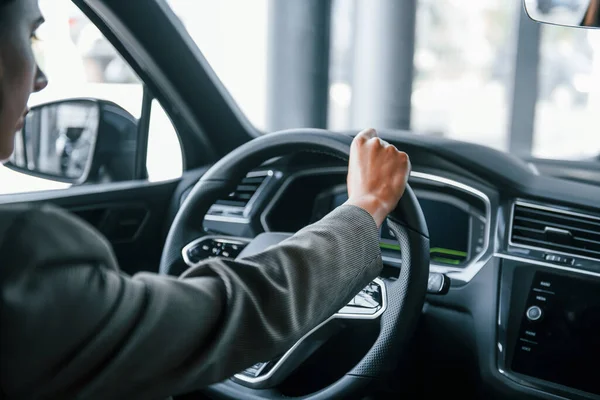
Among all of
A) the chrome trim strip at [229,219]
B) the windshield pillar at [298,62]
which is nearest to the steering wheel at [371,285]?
the chrome trim strip at [229,219]

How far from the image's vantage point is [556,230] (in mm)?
1623

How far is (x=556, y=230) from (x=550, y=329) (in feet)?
0.71

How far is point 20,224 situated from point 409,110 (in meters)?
2.33

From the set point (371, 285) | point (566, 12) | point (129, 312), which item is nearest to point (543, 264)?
point (371, 285)

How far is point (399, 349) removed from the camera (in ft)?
4.51

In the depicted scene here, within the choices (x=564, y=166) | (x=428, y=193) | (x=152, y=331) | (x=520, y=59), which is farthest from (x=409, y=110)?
(x=152, y=331)

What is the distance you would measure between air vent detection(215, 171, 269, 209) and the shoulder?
1.22m

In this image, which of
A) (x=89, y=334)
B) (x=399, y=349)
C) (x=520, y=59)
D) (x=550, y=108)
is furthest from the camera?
(x=550, y=108)

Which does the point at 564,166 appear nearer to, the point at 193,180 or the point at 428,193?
the point at 428,193

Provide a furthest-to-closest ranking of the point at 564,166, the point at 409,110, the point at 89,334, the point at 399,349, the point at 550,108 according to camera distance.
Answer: the point at 550,108 → the point at 409,110 → the point at 564,166 → the point at 399,349 → the point at 89,334

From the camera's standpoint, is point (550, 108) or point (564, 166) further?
point (550, 108)

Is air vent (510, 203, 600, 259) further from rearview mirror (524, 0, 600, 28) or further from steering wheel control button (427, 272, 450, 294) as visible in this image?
rearview mirror (524, 0, 600, 28)

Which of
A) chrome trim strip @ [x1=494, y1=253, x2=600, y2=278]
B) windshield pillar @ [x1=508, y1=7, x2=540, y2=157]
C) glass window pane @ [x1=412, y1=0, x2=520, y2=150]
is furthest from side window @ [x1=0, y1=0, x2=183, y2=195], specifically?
glass window pane @ [x1=412, y1=0, x2=520, y2=150]

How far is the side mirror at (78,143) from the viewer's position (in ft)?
6.80
